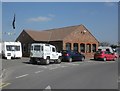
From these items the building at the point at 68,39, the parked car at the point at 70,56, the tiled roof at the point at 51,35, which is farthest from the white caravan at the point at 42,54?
the tiled roof at the point at 51,35

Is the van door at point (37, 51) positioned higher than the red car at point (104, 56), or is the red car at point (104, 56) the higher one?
the van door at point (37, 51)

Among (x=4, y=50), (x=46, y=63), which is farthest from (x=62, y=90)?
(x=4, y=50)

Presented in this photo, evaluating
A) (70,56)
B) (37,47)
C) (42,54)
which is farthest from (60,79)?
(70,56)

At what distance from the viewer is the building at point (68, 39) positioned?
47041 mm

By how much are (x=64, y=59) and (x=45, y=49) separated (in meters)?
7.30

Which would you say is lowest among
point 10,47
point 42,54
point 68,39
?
point 42,54

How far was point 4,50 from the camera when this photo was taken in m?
40.3

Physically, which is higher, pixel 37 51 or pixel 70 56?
pixel 37 51

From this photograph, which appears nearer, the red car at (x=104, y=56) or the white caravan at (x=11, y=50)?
the white caravan at (x=11, y=50)

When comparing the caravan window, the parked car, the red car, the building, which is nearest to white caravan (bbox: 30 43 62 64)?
the caravan window

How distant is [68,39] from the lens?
4688 cm

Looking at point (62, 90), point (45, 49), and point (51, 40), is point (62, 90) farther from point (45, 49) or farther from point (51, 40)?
point (51, 40)

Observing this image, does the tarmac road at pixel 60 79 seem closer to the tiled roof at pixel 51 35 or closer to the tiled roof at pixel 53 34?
the tiled roof at pixel 53 34

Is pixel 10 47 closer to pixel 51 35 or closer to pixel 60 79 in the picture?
pixel 51 35
